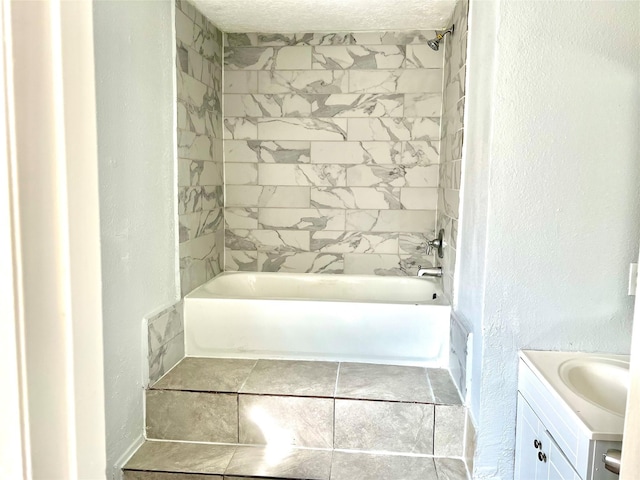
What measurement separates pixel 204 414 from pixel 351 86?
2155 mm

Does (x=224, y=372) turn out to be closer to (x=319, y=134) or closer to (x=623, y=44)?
(x=319, y=134)

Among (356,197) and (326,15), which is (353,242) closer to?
(356,197)

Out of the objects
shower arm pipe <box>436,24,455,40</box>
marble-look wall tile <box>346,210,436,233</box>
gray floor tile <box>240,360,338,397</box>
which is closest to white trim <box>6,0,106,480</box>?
gray floor tile <box>240,360,338,397</box>

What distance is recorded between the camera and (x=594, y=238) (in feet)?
6.07

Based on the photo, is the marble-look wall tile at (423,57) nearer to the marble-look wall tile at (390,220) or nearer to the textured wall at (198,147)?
the marble-look wall tile at (390,220)

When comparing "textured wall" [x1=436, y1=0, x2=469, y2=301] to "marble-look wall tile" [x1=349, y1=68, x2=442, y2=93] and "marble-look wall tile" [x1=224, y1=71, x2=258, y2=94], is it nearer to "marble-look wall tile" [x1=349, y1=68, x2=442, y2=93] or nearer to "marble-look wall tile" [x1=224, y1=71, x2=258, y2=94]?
"marble-look wall tile" [x1=349, y1=68, x2=442, y2=93]

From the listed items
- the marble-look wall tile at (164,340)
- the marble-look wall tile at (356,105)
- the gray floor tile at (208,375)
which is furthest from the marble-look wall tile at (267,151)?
the gray floor tile at (208,375)

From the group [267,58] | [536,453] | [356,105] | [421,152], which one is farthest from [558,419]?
[267,58]

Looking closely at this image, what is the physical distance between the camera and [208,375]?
8.22ft

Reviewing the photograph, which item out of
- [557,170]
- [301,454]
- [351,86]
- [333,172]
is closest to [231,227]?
[333,172]

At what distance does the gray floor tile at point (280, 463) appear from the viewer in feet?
6.79

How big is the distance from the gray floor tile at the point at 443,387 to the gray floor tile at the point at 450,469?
235mm

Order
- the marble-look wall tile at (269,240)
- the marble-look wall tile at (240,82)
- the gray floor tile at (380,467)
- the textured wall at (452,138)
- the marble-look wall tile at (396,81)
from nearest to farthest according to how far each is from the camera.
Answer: the gray floor tile at (380,467) → the textured wall at (452,138) → the marble-look wall tile at (396,81) → the marble-look wall tile at (240,82) → the marble-look wall tile at (269,240)

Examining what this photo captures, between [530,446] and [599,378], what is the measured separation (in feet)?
1.08
